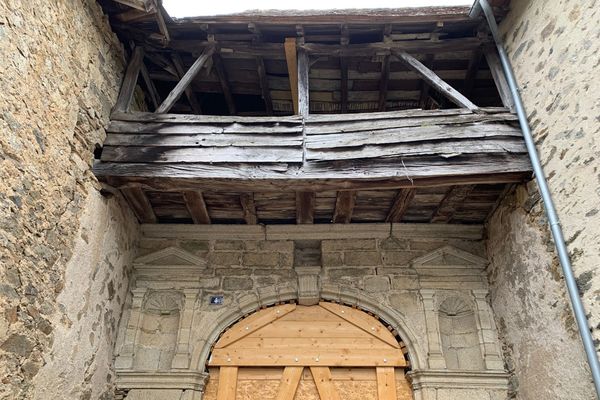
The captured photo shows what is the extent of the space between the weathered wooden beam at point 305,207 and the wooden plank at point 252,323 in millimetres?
831

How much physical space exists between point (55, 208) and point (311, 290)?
230cm

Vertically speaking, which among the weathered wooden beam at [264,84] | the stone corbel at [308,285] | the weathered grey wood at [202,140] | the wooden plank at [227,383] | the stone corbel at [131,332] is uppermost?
the weathered wooden beam at [264,84]

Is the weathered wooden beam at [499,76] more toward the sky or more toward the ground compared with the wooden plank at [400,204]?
more toward the sky

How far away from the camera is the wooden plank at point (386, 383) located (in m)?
3.97

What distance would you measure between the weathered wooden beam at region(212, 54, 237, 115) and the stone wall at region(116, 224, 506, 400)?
1.27 metres

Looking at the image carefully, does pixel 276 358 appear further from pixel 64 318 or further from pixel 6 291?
pixel 6 291

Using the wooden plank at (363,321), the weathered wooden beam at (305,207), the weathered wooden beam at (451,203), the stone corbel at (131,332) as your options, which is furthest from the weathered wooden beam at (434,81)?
the stone corbel at (131,332)

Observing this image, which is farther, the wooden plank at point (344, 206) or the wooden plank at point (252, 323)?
the wooden plank at point (252, 323)

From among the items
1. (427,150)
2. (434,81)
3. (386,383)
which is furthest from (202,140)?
(386,383)

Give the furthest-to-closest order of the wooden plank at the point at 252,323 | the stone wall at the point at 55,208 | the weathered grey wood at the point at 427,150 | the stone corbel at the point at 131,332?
the wooden plank at the point at 252,323, the stone corbel at the point at 131,332, the weathered grey wood at the point at 427,150, the stone wall at the point at 55,208

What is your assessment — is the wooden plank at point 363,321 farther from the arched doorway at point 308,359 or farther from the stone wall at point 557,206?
the stone wall at point 557,206

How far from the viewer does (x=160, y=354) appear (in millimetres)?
4176

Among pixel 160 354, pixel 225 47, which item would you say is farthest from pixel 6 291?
pixel 225 47

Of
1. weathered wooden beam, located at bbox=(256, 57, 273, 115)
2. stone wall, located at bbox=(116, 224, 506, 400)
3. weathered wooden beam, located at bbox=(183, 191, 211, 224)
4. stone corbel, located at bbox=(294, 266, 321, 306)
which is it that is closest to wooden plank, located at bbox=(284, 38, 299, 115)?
weathered wooden beam, located at bbox=(256, 57, 273, 115)
